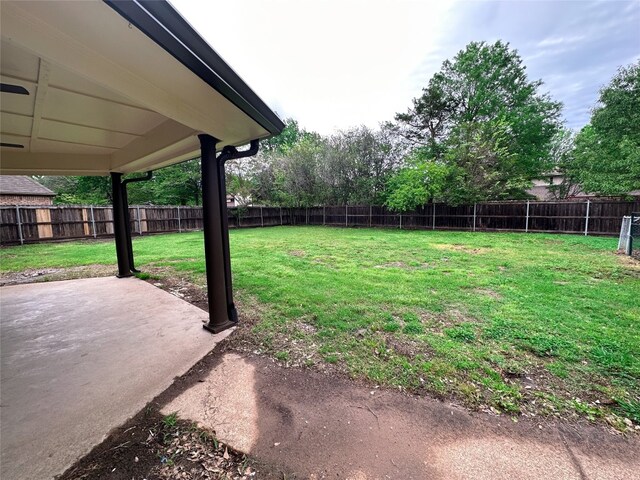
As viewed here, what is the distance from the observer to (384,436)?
5.10 ft

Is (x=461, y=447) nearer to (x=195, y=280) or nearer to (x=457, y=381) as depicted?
(x=457, y=381)

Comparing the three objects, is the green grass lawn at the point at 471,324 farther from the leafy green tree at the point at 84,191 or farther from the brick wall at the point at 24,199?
the leafy green tree at the point at 84,191

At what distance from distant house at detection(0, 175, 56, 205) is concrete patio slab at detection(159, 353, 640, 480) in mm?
20471

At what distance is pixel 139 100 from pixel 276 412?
2.26 metres

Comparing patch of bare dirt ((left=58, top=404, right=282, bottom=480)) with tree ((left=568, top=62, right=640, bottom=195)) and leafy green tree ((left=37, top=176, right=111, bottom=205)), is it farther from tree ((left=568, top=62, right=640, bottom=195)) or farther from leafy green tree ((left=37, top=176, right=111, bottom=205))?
leafy green tree ((left=37, top=176, right=111, bottom=205))

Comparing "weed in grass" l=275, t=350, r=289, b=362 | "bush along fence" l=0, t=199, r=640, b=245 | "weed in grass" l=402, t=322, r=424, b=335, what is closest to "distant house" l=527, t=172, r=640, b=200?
"bush along fence" l=0, t=199, r=640, b=245

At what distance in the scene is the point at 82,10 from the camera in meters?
1.13

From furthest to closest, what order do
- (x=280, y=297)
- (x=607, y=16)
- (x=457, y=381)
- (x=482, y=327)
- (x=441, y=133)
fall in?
(x=441, y=133) < (x=607, y=16) < (x=280, y=297) < (x=482, y=327) < (x=457, y=381)

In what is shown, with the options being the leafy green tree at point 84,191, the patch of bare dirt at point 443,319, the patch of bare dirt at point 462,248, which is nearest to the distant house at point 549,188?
the patch of bare dirt at point 462,248

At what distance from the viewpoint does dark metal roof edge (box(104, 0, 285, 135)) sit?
3.68ft

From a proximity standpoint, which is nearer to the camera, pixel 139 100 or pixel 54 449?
pixel 54 449

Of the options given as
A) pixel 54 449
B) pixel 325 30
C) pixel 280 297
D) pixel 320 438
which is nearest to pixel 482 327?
pixel 320 438

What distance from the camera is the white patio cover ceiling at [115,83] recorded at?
46.1 inches

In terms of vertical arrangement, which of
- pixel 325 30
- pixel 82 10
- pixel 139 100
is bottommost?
pixel 139 100
